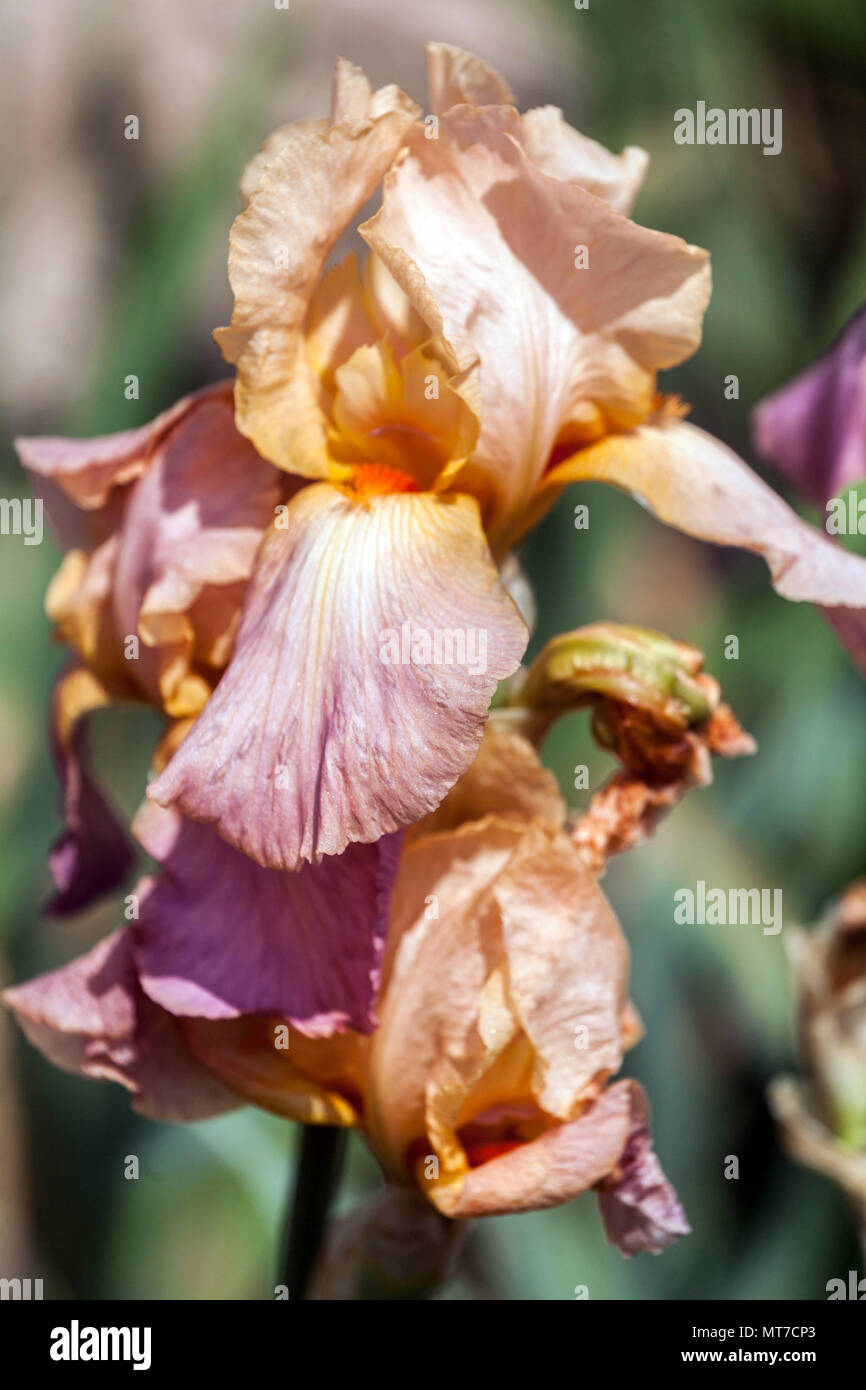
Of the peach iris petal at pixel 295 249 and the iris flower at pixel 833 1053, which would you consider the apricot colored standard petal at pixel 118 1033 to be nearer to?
the peach iris petal at pixel 295 249

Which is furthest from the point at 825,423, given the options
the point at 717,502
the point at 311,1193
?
the point at 311,1193

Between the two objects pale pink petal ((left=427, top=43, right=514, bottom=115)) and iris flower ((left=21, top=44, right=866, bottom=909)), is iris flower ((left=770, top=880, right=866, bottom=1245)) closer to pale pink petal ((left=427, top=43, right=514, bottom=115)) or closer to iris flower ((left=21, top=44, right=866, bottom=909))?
iris flower ((left=21, top=44, right=866, bottom=909))

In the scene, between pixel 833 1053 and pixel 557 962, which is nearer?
pixel 557 962

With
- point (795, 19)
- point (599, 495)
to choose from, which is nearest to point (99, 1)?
point (795, 19)


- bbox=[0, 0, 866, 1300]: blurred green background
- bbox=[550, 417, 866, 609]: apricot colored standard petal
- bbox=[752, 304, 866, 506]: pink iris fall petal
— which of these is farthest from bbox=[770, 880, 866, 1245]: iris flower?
bbox=[550, 417, 866, 609]: apricot colored standard petal

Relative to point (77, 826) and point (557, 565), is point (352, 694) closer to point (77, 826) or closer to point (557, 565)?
point (77, 826)

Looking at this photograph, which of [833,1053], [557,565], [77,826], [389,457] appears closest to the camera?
[389,457]
